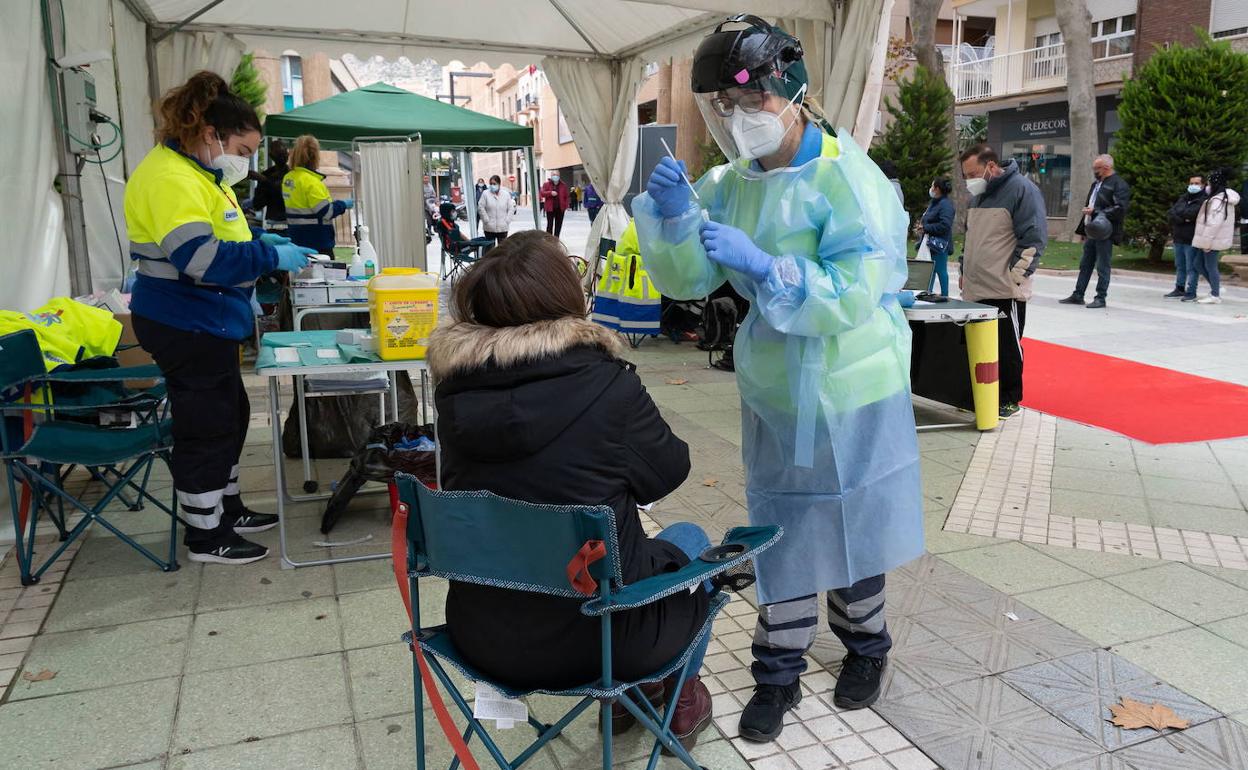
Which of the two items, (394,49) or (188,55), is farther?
(394,49)

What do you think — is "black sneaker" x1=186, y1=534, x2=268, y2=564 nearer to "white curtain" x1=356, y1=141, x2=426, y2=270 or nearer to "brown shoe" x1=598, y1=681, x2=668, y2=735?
"brown shoe" x1=598, y1=681, x2=668, y2=735

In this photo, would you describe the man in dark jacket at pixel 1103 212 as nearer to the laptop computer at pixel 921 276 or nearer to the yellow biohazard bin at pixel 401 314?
the laptop computer at pixel 921 276

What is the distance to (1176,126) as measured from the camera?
14.7m

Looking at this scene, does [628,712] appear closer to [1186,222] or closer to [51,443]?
[51,443]

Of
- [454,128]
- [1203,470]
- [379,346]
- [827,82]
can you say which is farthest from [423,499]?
[454,128]

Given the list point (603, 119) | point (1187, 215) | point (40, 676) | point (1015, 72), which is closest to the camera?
point (40, 676)

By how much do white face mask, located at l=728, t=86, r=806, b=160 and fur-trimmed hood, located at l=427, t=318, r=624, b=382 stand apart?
71 cm

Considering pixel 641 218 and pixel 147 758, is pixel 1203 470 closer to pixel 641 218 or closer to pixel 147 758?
pixel 641 218

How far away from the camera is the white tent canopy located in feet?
14.5

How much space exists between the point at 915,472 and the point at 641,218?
1031mm

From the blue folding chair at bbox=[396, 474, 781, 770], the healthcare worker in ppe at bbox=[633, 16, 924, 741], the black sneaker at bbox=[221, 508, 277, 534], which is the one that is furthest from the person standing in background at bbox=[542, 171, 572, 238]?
the blue folding chair at bbox=[396, 474, 781, 770]

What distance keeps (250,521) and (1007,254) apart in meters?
4.88

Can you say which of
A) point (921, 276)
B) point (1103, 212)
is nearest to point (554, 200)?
point (1103, 212)

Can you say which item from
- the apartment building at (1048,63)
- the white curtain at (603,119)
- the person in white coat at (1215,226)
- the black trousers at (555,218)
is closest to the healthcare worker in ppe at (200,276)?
the white curtain at (603,119)
